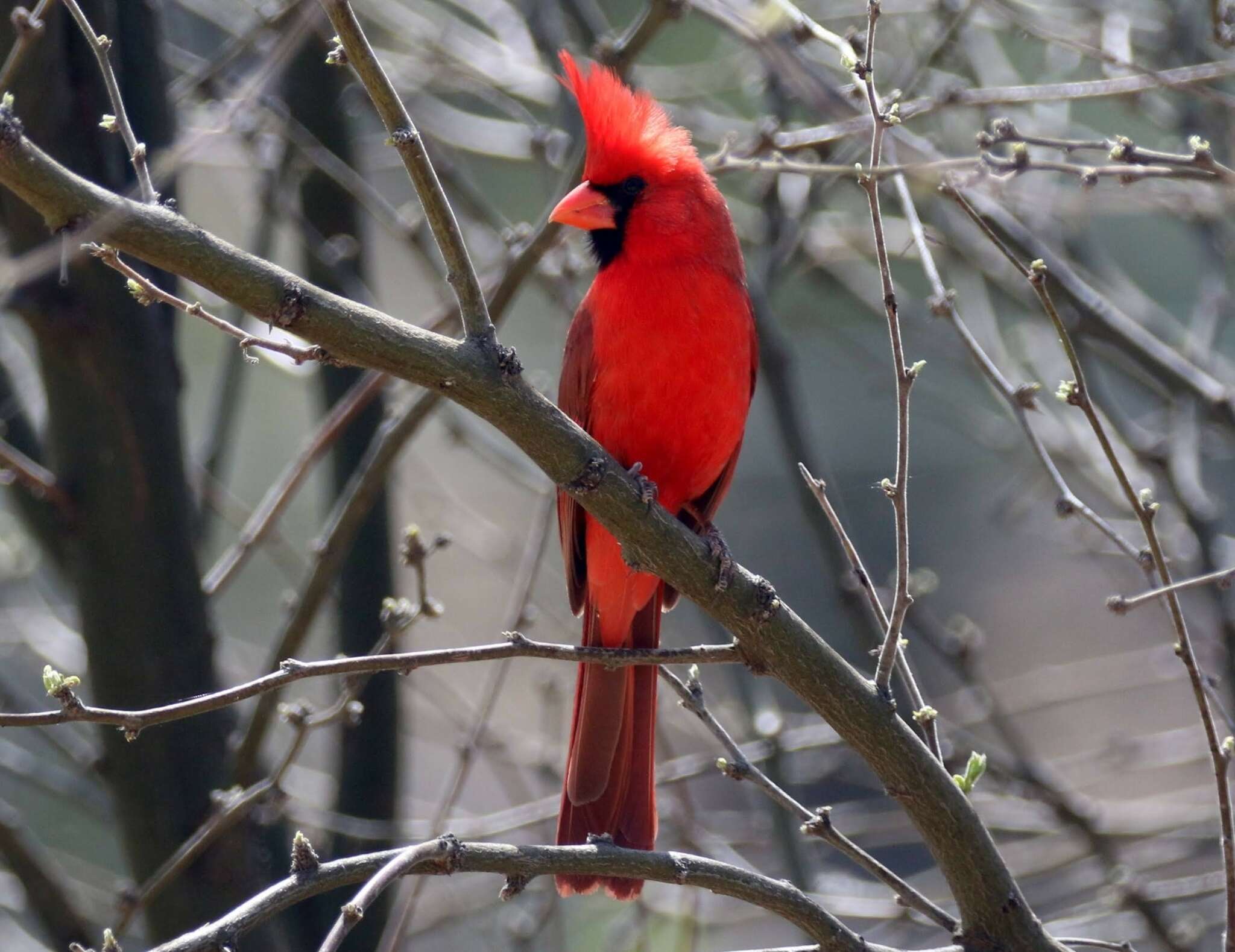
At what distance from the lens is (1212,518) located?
3.13 meters

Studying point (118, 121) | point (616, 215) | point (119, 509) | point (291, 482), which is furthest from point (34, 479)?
point (616, 215)

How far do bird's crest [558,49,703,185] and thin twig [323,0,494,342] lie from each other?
43.0 inches

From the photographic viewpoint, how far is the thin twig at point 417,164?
4.91 ft

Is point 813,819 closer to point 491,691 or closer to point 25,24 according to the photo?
point 491,691

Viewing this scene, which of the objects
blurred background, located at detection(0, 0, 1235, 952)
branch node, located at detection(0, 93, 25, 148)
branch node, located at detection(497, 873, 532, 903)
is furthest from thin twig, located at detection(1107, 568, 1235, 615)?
branch node, located at detection(0, 93, 25, 148)

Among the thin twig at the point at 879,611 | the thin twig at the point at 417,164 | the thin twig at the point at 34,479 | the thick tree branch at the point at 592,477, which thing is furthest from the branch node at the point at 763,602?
the thin twig at the point at 34,479

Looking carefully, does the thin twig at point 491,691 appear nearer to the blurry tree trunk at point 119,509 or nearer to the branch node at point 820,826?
the blurry tree trunk at point 119,509

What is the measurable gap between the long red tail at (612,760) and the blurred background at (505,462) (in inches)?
7.7

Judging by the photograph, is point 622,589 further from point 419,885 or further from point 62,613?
point 62,613

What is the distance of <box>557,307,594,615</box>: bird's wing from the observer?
8.73 feet

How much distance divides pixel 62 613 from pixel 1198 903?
353cm

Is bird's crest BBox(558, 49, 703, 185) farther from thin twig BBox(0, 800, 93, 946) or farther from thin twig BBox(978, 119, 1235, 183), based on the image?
thin twig BBox(0, 800, 93, 946)

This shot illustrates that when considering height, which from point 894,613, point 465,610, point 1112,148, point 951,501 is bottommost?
point 894,613

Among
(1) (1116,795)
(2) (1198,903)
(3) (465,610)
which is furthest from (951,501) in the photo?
(2) (1198,903)
